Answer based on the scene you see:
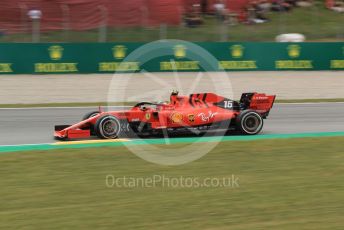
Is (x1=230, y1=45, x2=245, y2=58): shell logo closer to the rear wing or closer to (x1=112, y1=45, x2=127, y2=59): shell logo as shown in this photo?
(x1=112, y1=45, x2=127, y2=59): shell logo

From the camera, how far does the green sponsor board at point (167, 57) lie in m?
21.7

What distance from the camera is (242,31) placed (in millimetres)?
27781

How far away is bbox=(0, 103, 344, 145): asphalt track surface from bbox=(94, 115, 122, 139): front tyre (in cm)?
102

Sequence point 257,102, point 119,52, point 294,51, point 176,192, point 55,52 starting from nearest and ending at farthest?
1. point 176,192
2. point 257,102
3. point 55,52
4. point 119,52
5. point 294,51

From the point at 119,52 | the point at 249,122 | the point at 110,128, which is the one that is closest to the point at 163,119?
the point at 110,128

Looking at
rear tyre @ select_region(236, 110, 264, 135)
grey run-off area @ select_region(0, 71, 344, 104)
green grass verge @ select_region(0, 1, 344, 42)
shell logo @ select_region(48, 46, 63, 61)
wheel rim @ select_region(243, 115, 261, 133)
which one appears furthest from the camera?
green grass verge @ select_region(0, 1, 344, 42)

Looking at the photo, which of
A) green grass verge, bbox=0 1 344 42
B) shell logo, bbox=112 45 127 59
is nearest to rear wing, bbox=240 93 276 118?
shell logo, bbox=112 45 127 59

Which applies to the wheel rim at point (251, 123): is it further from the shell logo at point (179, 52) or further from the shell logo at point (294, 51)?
the shell logo at point (294, 51)

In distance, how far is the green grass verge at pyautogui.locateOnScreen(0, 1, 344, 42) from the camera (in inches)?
1006

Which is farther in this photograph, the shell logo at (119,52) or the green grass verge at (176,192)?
the shell logo at (119,52)

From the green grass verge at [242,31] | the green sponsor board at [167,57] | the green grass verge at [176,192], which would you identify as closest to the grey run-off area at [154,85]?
the green sponsor board at [167,57]

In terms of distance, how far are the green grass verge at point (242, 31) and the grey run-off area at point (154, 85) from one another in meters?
3.54

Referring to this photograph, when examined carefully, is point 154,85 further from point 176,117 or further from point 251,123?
point 176,117

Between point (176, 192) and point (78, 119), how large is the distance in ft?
24.1
